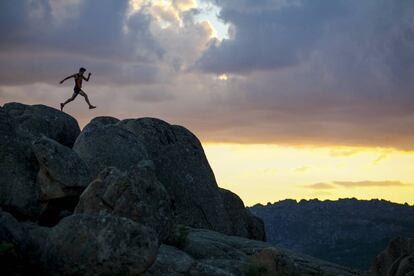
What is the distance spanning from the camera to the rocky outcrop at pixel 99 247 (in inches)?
927

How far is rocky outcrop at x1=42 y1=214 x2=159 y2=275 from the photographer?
23547 mm

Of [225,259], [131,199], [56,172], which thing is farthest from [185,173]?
[131,199]

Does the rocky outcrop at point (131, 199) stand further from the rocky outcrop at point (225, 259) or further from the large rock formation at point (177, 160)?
the large rock formation at point (177, 160)

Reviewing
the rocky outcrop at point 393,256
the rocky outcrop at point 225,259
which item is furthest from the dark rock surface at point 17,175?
the rocky outcrop at point 393,256

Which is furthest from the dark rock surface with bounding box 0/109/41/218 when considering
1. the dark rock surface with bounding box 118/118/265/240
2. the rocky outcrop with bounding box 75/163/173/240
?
the dark rock surface with bounding box 118/118/265/240

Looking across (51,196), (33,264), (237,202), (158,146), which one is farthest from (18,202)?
(237,202)

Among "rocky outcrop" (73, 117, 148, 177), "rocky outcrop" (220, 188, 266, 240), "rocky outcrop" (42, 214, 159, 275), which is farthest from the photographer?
"rocky outcrop" (220, 188, 266, 240)

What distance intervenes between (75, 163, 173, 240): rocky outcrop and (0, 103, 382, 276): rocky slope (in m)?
0.04

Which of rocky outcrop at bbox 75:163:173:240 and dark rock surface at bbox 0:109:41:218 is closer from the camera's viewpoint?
rocky outcrop at bbox 75:163:173:240

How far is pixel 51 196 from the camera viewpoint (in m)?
31.0

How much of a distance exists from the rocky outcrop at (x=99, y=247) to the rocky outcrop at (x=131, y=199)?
10.6ft

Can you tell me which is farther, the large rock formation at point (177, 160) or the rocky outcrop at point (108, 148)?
the large rock formation at point (177, 160)

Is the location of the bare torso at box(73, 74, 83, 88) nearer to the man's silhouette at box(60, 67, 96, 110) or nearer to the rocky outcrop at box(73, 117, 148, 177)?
the man's silhouette at box(60, 67, 96, 110)

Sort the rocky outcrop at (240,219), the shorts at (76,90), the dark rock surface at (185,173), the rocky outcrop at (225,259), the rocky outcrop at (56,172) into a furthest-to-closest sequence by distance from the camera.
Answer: the shorts at (76,90) < the rocky outcrop at (240,219) < the dark rock surface at (185,173) < the rocky outcrop at (56,172) < the rocky outcrop at (225,259)
